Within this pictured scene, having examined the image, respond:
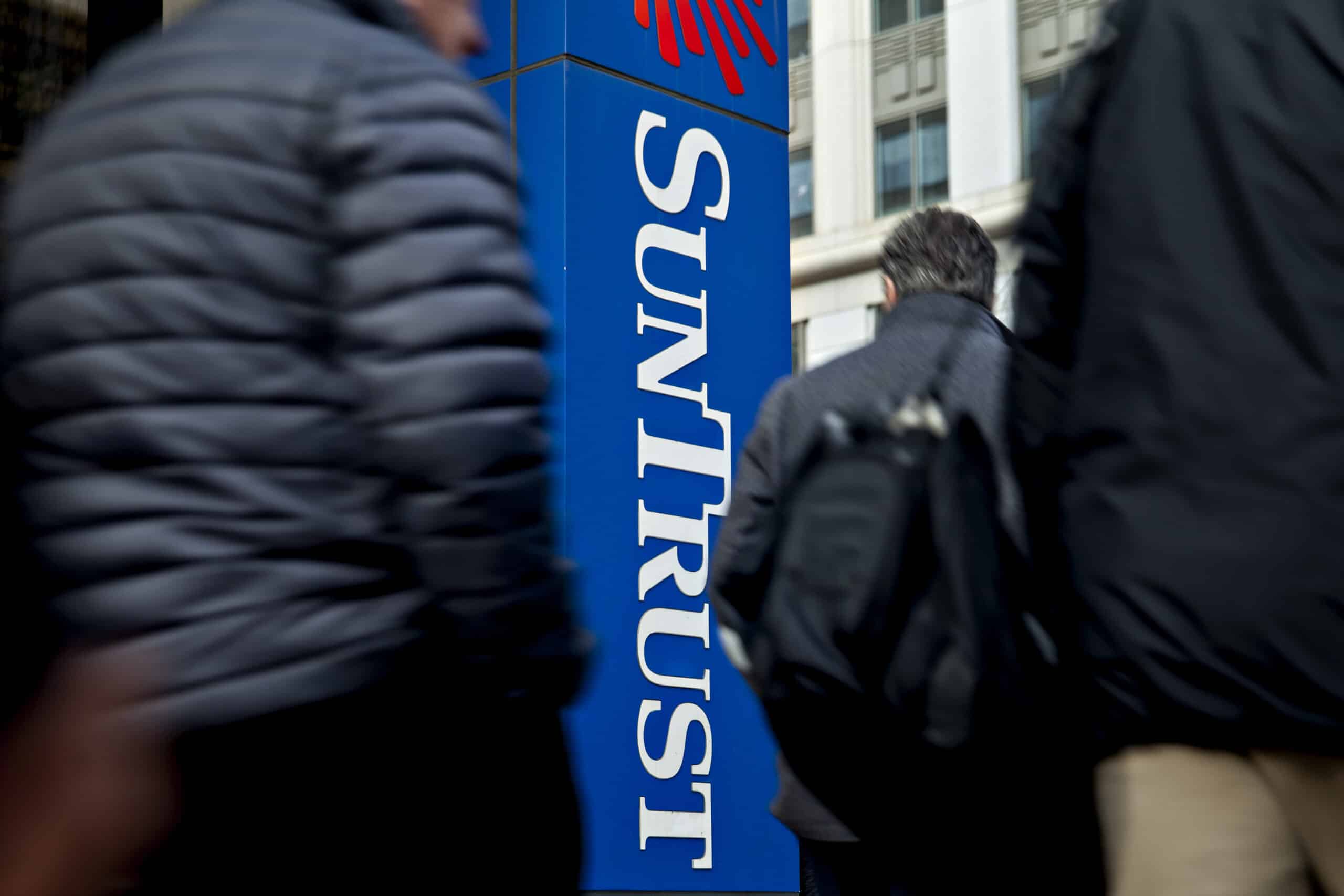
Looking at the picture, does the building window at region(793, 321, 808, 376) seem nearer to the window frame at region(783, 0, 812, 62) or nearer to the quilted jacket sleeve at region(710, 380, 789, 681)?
the window frame at region(783, 0, 812, 62)

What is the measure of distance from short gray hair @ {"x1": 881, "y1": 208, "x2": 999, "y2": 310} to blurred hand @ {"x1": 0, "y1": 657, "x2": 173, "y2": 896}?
2.28 metres

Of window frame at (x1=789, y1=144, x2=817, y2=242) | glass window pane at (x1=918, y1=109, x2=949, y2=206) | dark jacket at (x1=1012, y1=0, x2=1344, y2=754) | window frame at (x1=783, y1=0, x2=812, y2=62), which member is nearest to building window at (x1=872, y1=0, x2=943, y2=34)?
window frame at (x1=783, y1=0, x2=812, y2=62)

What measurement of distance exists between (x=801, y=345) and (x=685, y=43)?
75.8ft

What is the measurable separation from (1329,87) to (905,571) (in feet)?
2.20

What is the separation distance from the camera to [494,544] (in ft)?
5.28

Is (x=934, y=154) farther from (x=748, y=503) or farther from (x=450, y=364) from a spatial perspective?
(x=450, y=364)

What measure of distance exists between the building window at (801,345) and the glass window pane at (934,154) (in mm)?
3002

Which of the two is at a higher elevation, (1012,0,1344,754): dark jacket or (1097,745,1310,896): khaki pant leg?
(1012,0,1344,754): dark jacket

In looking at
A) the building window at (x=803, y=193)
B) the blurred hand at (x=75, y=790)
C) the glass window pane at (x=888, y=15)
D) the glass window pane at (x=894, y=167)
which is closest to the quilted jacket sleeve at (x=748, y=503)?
the blurred hand at (x=75, y=790)

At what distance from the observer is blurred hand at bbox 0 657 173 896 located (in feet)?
4.35

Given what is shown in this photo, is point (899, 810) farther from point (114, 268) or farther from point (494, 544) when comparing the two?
point (114, 268)

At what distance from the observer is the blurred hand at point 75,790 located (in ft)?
4.35

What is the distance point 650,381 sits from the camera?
18.9ft

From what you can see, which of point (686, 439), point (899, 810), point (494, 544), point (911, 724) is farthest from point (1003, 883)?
point (686, 439)
